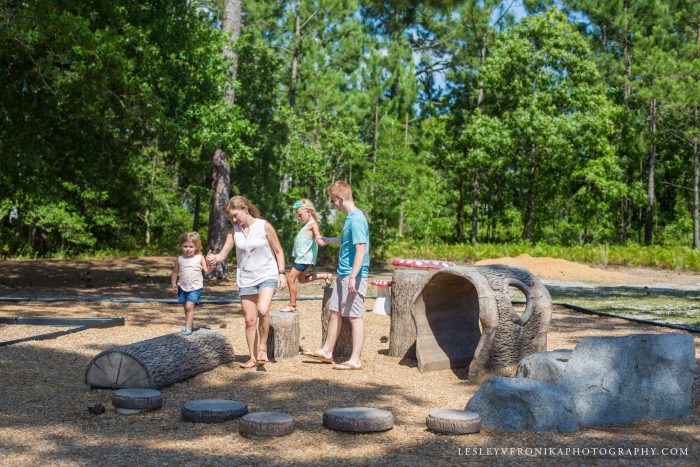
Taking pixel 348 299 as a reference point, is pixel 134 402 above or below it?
below

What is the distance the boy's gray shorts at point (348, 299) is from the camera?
7523mm

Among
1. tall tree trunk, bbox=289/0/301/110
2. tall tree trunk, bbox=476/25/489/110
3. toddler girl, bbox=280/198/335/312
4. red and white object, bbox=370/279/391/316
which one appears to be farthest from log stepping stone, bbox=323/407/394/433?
tall tree trunk, bbox=476/25/489/110

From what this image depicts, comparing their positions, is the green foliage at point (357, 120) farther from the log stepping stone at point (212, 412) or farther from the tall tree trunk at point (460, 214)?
the log stepping stone at point (212, 412)

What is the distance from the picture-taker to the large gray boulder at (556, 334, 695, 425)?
18.5 feet

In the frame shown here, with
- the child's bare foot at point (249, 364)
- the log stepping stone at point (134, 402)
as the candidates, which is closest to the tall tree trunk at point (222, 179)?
the child's bare foot at point (249, 364)

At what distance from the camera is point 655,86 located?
3144cm

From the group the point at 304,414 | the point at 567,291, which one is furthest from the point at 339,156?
the point at 304,414

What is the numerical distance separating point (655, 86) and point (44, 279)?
24.5 m

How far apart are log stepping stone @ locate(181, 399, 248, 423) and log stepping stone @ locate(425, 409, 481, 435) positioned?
4.41ft

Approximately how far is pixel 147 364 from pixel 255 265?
144 centimetres

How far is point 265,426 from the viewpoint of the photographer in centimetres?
508

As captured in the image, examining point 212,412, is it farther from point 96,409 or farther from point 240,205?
point 240,205

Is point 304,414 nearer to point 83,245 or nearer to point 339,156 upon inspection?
point 339,156

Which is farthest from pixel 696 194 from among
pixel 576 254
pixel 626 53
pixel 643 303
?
pixel 643 303
